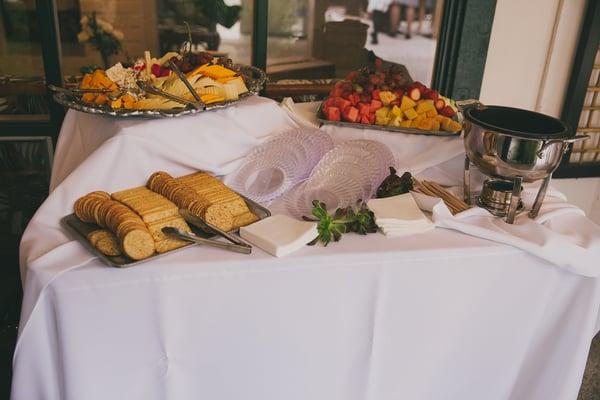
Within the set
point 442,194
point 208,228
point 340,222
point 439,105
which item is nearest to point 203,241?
point 208,228

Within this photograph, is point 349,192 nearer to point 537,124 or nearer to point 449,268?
point 449,268

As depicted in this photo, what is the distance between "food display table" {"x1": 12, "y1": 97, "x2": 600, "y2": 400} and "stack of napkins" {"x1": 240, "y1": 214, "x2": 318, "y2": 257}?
0.7 inches

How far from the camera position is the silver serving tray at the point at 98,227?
34.6 inches

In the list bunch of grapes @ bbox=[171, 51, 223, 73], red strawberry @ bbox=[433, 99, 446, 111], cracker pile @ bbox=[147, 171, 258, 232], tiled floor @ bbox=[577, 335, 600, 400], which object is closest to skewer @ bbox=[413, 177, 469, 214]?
red strawberry @ bbox=[433, 99, 446, 111]

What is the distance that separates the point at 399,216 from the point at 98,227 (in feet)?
1.82

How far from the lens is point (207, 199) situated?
40.7 inches

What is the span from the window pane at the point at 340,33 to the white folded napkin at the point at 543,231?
1716 millimetres

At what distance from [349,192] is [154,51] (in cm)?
260

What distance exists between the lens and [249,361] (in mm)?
993

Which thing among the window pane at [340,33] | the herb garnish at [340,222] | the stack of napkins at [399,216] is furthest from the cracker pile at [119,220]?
the window pane at [340,33]

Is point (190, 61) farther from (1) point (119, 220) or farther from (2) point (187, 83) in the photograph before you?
(1) point (119, 220)

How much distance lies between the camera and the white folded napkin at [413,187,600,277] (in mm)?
1021

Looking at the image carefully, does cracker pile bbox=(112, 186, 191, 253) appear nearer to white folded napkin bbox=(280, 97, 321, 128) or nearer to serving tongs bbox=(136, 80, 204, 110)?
serving tongs bbox=(136, 80, 204, 110)

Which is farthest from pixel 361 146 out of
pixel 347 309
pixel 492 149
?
pixel 347 309
